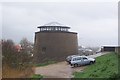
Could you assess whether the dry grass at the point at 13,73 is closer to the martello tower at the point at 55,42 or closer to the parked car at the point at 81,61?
the parked car at the point at 81,61

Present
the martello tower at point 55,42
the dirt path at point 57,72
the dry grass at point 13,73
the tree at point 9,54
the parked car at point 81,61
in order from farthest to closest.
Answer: the martello tower at point 55,42 → the parked car at point 81,61 → the dirt path at point 57,72 → the tree at point 9,54 → the dry grass at point 13,73

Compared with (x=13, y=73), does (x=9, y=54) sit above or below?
above

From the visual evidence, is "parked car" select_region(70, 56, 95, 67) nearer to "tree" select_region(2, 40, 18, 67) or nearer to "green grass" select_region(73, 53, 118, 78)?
"green grass" select_region(73, 53, 118, 78)

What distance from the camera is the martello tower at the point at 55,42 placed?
133ft

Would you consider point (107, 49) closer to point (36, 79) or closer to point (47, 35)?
point (47, 35)

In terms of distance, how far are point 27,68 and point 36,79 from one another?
3.45ft

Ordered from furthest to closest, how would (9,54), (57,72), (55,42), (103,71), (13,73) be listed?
(55,42)
(57,72)
(103,71)
(9,54)
(13,73)

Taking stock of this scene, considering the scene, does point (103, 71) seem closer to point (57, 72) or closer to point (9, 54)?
point (9, 54)

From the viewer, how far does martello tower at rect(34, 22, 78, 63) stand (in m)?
40.5

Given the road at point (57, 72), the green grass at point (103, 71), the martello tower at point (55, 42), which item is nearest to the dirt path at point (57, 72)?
the road at point (57, 72)

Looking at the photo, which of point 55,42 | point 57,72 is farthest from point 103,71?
point 55,42

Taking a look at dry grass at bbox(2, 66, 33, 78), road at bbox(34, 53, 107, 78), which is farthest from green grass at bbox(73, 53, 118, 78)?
dry grass at bbox(2, 66, 33, 78)

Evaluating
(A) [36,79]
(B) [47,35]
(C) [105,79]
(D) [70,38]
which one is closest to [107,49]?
(D) [70,38]

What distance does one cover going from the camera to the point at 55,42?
135 feet
